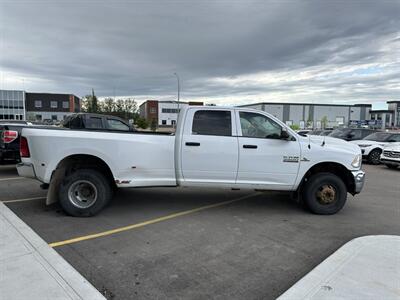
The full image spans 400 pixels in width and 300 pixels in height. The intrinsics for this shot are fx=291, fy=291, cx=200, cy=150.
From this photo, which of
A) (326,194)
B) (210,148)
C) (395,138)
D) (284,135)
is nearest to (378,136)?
(395,138)

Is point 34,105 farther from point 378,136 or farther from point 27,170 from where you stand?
point 27,170

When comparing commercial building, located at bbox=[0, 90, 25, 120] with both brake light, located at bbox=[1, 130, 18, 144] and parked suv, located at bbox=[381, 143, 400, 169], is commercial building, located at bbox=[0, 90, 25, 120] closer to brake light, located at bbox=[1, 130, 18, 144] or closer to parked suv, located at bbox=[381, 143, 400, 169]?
brake light, located at bbox=[1, 130, 18, 144]

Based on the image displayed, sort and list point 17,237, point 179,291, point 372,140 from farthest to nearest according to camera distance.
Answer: point 372,140, point 17,237, point 179,291

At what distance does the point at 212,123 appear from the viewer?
222 inches

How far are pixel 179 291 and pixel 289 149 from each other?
3.47 m

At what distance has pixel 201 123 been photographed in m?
5.63

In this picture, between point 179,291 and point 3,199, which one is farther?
point 3,199

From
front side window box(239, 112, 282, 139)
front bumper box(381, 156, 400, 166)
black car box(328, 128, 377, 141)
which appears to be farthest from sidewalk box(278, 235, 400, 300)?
black car box(328, 128, 377, 141)

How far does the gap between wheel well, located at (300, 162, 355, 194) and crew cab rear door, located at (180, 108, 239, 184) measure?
63.0 inches

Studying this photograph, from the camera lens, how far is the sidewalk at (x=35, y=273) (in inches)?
112

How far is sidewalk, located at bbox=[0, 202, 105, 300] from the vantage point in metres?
2.84

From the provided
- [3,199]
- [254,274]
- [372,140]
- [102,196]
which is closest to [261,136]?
[254,274]

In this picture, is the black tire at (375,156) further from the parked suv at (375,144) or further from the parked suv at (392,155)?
the parked suv at (392,155)

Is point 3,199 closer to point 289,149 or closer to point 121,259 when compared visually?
point 121,259
